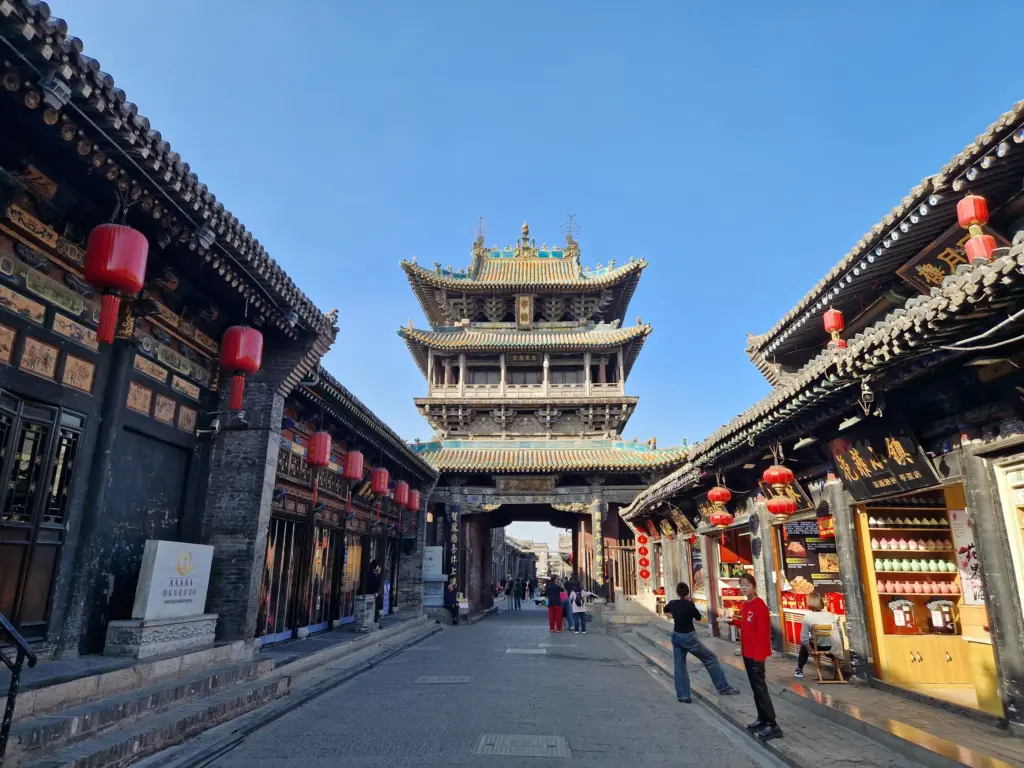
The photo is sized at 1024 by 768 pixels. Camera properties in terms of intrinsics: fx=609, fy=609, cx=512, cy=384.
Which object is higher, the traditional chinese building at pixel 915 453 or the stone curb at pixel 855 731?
the traditional chinese building at pixel 915 453

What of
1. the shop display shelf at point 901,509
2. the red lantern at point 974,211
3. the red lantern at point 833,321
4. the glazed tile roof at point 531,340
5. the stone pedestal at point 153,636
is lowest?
the stone pedestal at point 153,636


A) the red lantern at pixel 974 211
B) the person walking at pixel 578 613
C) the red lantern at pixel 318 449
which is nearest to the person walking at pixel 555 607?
the person walking at pixel 578 613

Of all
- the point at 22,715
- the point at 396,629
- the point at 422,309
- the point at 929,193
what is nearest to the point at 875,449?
the point at 929,193

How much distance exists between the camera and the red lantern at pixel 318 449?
37.2ft

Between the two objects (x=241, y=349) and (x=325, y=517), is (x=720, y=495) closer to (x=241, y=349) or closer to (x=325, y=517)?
(x=325, y=517)

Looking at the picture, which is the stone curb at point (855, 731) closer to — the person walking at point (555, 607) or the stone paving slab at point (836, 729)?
the stone paving slab at point (836, 729)

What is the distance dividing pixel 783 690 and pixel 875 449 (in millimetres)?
3314

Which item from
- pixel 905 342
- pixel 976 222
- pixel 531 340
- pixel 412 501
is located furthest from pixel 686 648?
pixel 531 340

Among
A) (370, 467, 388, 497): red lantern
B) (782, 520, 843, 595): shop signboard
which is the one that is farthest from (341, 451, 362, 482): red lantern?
(782, 520, 843, 595): shop signboard

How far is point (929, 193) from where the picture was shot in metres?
7.57

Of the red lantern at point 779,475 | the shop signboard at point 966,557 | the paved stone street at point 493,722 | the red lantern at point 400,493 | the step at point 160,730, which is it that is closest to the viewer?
the step at point 160,730

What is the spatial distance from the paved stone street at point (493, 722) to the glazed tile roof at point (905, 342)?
3800 mm

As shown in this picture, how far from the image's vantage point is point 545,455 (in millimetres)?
24156

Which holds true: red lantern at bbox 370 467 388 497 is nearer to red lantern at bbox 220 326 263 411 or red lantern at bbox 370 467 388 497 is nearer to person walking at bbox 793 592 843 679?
red lantern at bbox 220 326 263 411
